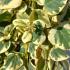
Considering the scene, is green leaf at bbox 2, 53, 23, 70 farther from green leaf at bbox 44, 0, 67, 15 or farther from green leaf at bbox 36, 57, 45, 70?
green leaf at bbox 44, 0, 67, 15

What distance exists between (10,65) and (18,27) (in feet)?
0.45

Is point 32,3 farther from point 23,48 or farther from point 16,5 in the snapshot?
point 23,48

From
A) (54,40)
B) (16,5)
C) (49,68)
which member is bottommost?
(49,68)

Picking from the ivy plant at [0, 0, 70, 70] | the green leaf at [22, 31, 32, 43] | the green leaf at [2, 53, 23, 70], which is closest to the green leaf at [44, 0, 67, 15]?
the ivy plant at [0, 0, 70, 70]

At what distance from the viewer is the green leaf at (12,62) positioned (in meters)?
0.96

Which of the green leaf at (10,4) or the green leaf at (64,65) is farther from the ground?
the green leaf at (10,4)

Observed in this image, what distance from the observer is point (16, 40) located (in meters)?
0.98

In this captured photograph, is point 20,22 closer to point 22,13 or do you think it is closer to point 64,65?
point 22,13

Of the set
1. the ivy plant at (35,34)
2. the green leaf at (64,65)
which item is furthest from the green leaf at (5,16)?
the green leaf at (64,65)

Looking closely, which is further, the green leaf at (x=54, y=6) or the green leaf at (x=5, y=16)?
the green leaf at (x=5, y=16)

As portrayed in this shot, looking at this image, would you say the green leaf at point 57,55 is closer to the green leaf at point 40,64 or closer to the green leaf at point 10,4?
the green leaf at point 40,64

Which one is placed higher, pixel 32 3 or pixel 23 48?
pixel 32 3

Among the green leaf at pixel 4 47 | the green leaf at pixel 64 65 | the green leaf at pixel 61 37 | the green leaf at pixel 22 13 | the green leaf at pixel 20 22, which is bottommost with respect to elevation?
the green leaf at pixel 64 65

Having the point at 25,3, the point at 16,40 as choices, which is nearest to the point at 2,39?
the point at 16,40
